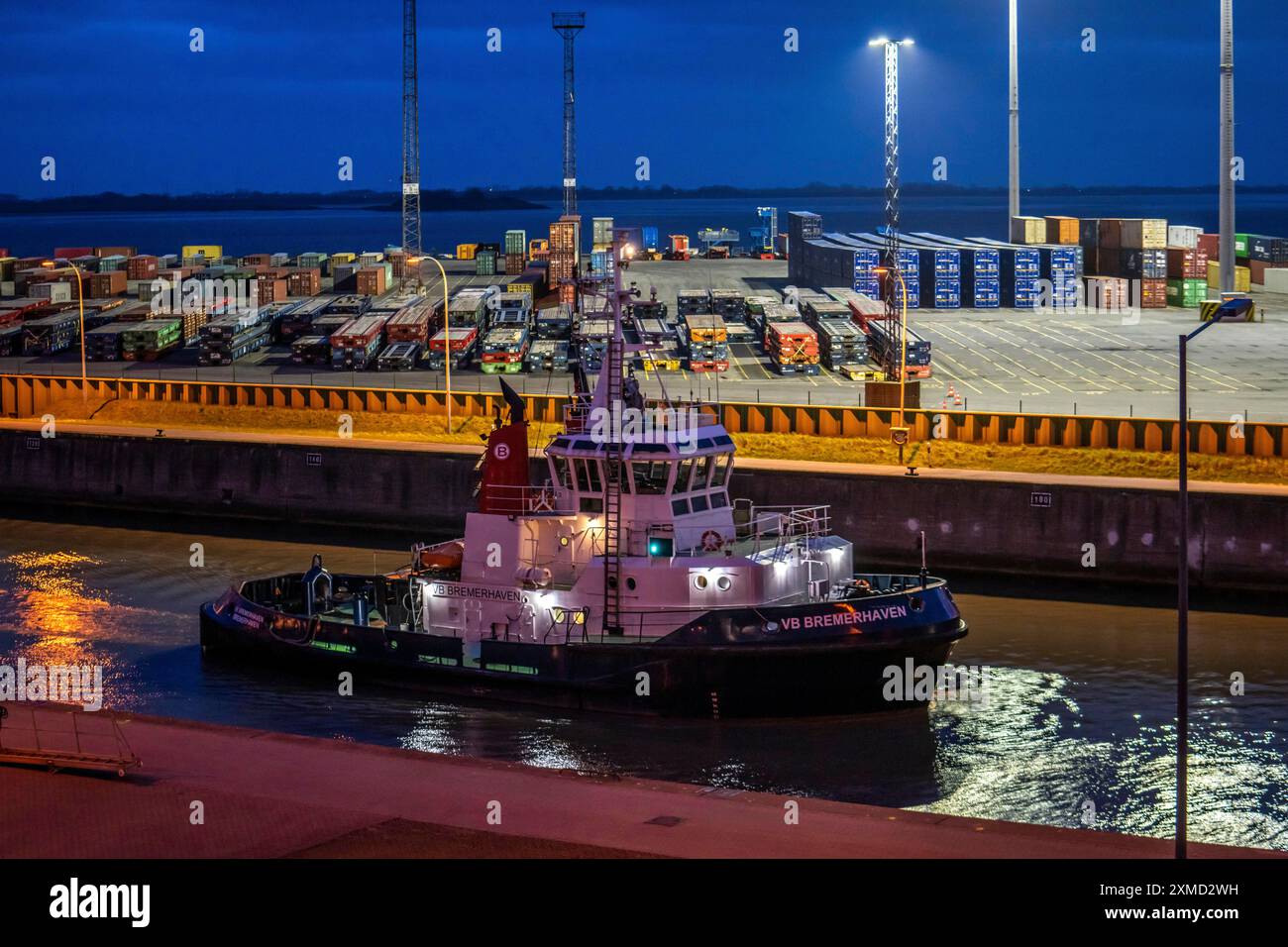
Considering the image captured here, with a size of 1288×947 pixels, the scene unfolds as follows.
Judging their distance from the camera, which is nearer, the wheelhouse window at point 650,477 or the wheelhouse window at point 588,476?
the wheelhouse window at point 650,477

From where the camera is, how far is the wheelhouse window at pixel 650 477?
93.8 feet

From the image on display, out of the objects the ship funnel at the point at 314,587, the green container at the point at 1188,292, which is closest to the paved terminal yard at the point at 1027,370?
the green container at the point at 1188,292

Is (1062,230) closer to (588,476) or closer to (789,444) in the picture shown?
(789,444)

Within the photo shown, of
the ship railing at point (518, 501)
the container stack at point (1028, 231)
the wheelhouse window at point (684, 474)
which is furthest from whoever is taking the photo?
the container stack at point (1028, 231)

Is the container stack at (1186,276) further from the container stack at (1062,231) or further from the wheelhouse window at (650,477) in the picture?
the wheelhouse window at (650,477)

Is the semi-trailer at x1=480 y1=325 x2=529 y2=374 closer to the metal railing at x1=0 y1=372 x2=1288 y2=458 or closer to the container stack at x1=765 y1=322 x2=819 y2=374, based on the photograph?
the container stack at x1=765 y1=322 x2=819 y2=374

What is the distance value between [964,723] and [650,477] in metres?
6.78

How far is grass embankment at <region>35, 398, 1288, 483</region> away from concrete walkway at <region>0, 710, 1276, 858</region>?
65.8 ft

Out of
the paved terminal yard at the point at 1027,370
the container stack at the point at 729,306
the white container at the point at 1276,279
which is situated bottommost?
the paved terminal yard at the point at 1027,370

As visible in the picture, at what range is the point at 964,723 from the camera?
28.1 metres

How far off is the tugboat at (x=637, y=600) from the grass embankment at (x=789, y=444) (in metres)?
11.2

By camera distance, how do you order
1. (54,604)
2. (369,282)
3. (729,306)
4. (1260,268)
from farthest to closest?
(369,282) → (1260,268) → (729,306) → (54,604)

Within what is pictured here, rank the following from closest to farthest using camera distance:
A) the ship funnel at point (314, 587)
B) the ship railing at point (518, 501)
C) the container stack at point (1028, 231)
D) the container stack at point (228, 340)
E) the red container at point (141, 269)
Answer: the ship railing at point (518, 501)
the ship funnel at point (314, 587)
the container stack at point (228, 340)
the container stack at point (1028, 231)
the red container at point (141, 269)

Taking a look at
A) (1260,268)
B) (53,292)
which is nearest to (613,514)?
(53,292)
